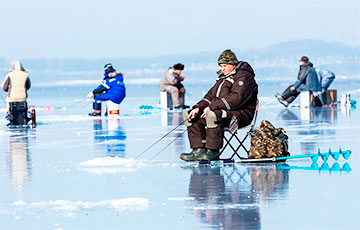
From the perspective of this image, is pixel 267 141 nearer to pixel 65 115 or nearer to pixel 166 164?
pixel 166 164

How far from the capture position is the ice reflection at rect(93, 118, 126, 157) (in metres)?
15.3

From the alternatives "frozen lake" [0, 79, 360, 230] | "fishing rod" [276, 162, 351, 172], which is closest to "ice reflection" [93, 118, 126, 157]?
"frozen lake" [0, 79, 360, 230]

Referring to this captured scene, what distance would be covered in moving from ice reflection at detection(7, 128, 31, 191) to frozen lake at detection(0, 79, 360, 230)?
15mm

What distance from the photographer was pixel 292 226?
26.4ft

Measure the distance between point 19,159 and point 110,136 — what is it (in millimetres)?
4429

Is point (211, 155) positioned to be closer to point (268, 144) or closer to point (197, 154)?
point (197, 154)

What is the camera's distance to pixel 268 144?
12.7 m

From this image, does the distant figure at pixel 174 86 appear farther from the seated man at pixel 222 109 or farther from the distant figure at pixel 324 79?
the seated man at pixel 222 109

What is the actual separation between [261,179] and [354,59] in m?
95.2

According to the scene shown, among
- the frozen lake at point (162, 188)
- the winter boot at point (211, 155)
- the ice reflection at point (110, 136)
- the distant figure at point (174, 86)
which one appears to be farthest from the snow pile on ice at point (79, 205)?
the distant figure at point (174, 86)

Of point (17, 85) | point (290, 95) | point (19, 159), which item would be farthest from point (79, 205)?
point (290, 95)

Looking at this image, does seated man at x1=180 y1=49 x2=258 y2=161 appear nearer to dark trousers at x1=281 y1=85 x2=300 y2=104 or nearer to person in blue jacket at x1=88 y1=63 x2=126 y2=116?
person in blue jacket at x1=88 y1=63 x2=126 y2=116

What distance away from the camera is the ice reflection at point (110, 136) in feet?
50.2

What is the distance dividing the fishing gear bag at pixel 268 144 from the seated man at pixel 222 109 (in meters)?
0.26
